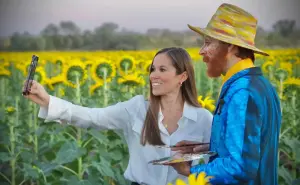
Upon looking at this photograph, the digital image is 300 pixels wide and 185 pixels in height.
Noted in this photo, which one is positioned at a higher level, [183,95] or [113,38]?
[113,38]

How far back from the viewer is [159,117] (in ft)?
3.84

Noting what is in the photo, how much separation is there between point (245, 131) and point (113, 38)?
1.98 ft

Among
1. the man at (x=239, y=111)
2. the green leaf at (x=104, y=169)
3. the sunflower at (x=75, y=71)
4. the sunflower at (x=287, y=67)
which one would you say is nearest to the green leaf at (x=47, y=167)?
the green leaf at (x=104, y=169)

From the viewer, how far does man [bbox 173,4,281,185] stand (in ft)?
2.91

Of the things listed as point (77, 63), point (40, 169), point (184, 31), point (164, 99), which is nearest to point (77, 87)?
point (77, 63)

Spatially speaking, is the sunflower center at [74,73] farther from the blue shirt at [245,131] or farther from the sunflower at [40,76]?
the blue shirt at [245,131]

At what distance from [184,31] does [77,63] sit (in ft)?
1.13

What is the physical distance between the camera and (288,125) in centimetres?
189

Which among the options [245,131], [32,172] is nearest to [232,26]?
[245,131]

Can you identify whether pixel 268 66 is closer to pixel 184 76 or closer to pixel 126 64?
pixel 126 64

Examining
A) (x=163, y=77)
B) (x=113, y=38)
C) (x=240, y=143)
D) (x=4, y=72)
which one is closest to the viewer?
(x=240, y=143)

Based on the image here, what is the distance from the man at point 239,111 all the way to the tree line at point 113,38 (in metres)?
0.42

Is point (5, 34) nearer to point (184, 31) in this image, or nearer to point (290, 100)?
point (184, 31)

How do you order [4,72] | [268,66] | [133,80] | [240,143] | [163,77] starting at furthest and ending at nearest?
1. [268,66]
2. [4,72]
3. [133,80]
4. [163,77]
5. [240,143]
